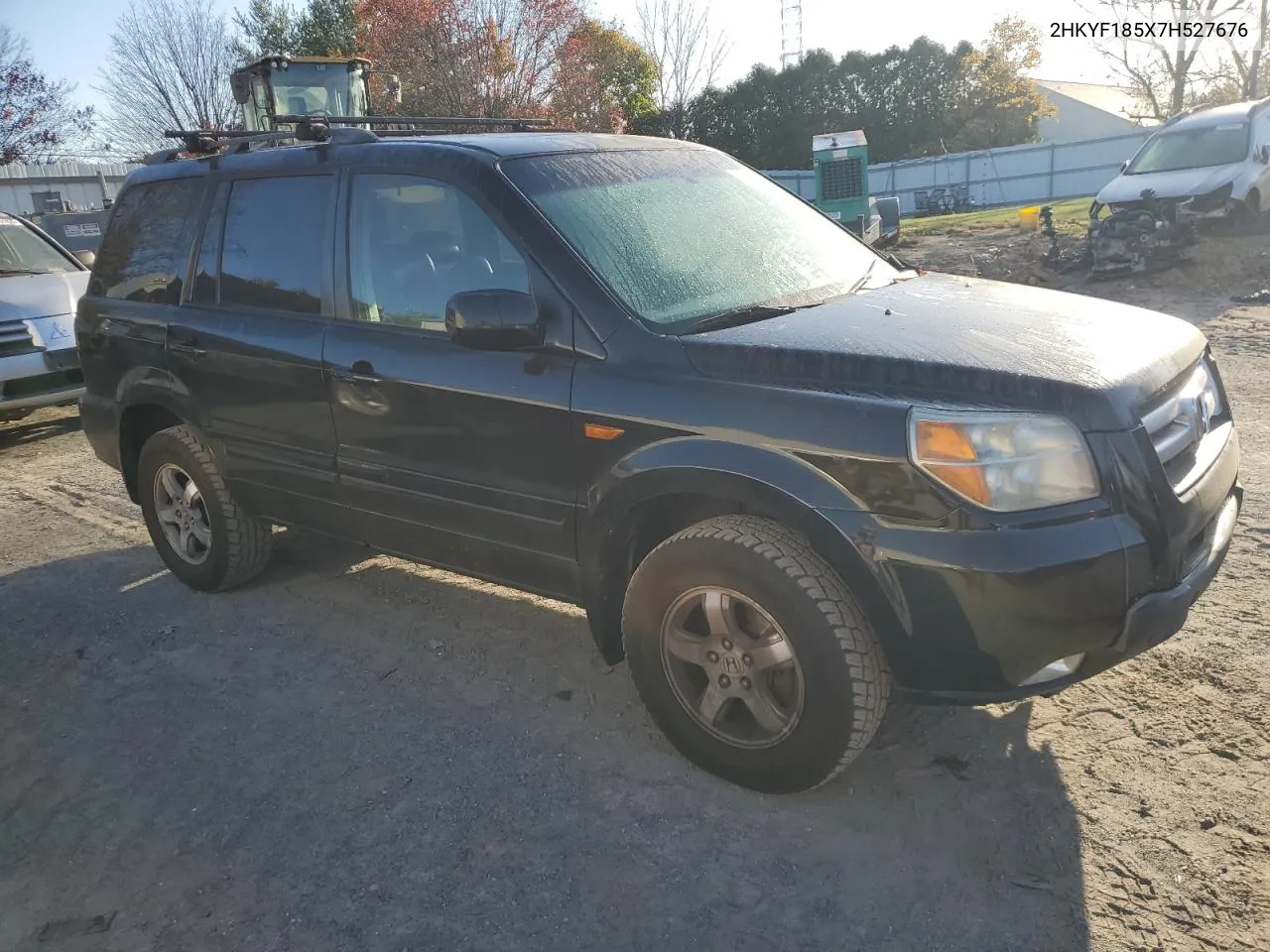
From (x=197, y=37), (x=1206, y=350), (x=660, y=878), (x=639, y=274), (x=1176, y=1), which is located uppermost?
(x=197, y=37)

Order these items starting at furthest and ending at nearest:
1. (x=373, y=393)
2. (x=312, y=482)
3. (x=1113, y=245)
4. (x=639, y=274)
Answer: (x=1113, y=245), (x=312, y=482), (x=373, y=393), (x=639, y=274)

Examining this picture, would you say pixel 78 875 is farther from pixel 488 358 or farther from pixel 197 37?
pixel 197 37

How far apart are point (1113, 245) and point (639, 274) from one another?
10482 mm

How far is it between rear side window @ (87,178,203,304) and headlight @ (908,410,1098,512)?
11.4ft

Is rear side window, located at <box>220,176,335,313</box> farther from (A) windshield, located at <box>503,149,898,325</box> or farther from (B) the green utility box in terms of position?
(B) the green utility box

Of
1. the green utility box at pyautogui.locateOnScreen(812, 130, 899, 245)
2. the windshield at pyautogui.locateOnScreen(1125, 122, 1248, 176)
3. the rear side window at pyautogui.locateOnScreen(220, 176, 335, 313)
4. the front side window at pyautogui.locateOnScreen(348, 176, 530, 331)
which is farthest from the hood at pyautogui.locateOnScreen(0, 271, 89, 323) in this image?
the windshield at pyautogui.locateOnScreen(1125, 122, 1248, 176)

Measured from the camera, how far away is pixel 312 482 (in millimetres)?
4086

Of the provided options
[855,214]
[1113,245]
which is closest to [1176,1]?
[855,214]

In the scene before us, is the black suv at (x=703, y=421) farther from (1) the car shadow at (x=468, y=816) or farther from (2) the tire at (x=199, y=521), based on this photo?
(1) the car shadow at (x=468, y=816)

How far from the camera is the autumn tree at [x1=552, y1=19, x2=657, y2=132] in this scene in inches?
1077

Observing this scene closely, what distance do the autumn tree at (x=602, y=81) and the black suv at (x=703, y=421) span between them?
22.8 m

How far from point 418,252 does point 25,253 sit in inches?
290

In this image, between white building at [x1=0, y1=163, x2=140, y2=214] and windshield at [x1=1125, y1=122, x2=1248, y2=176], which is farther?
white building at [x1=0, y1=163, x2=140, y2=214]

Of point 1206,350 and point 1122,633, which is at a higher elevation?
point 1206,350
